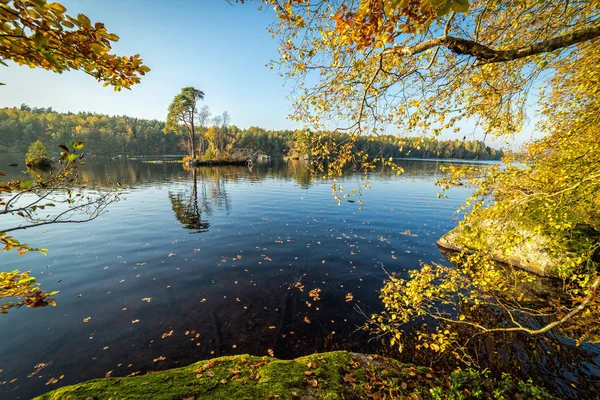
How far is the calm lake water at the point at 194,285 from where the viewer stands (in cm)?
663

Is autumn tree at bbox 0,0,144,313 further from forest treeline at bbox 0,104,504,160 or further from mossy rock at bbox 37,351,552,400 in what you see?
forest treeline at bbox 0,104,504,160

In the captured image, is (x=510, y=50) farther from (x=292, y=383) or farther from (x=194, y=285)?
(x=194, y=285)

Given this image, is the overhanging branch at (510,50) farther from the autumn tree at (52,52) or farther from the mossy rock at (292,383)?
the mossy rock at (292,383)

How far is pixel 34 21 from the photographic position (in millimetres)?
2357

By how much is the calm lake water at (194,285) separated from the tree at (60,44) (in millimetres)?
4448

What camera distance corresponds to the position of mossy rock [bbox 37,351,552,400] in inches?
→ 159

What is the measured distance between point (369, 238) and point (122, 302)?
13451 mm

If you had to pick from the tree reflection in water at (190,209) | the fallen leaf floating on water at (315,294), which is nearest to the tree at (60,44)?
the fallen leaf floating on water at (315,294)

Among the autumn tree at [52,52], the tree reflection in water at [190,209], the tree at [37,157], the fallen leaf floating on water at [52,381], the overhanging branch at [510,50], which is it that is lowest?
the fallen leaf floating on water at [52,381]

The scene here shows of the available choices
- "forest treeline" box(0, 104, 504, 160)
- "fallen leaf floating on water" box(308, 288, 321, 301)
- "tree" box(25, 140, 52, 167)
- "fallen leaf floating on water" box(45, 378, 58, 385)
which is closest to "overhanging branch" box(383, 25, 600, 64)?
"fallen leaf floating on water" box(308, 288, 321, 301)

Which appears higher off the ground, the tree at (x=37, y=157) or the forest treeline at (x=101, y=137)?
the forest treeline at (x=101, y=137)

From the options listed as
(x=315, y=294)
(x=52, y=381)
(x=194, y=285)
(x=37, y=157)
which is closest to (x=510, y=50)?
(x=315, y=294)

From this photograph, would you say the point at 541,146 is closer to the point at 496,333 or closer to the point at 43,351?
the point at 496,333

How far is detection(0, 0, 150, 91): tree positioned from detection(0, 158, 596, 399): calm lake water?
4448mm
